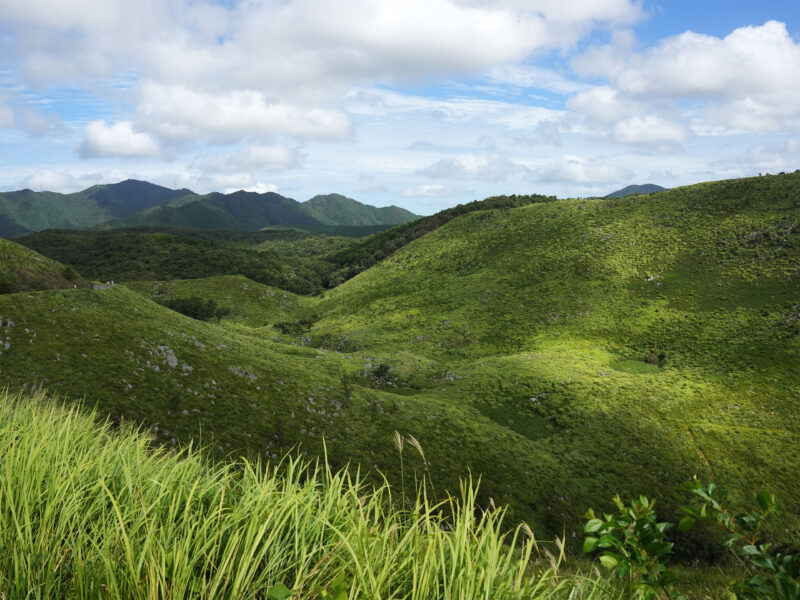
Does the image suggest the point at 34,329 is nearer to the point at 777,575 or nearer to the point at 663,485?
the point at 777,575

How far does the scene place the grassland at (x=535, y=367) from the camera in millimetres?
27766

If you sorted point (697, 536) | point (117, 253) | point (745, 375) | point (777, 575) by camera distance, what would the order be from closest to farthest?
point (777, 575), point (697, 536), point (745, 375), point (117, 253)

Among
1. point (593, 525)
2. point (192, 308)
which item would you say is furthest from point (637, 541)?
point (192, 308)

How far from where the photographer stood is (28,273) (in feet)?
152

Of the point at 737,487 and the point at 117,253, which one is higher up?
the point at 117,253

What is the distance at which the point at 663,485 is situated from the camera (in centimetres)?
3241

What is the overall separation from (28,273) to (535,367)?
201ft

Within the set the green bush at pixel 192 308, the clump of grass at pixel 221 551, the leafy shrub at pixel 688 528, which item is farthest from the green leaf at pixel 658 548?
the green bush at pixel 192 308

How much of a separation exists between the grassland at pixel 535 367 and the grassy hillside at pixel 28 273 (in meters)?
14.6

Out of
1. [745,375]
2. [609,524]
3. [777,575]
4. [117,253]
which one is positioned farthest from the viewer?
[117,253]

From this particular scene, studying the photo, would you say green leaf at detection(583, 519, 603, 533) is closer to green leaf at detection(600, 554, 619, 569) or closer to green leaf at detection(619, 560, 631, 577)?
green leaf at detection(600, 554, 619, 569)

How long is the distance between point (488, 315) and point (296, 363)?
4820cm

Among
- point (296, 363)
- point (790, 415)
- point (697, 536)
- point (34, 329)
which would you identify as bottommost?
point (697, 536)

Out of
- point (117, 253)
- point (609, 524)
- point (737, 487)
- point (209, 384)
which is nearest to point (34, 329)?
point (209, 384)
